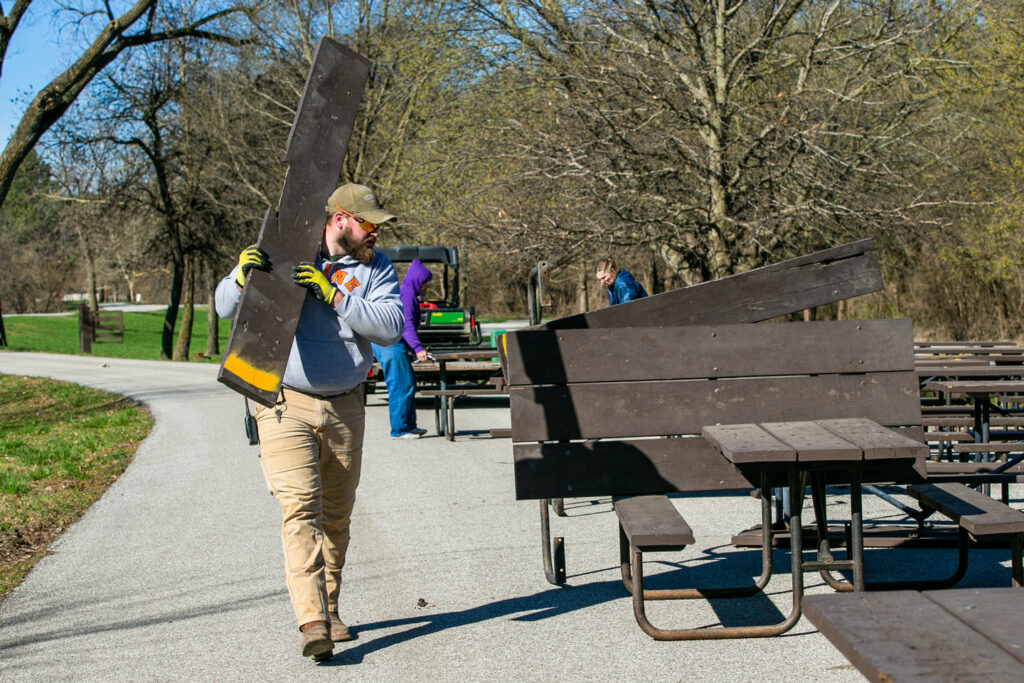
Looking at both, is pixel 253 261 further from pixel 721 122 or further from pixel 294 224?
pixel 721 122

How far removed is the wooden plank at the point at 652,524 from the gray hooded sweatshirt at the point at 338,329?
127 centimetres

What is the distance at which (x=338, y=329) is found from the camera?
4.71m

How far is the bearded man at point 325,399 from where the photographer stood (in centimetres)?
445

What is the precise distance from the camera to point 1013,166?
19.0 m

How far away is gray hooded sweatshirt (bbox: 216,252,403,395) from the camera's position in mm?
4586

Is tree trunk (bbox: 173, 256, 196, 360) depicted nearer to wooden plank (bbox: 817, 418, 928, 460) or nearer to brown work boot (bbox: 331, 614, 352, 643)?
brown work boot (bbox: 331, 614, 352, 643)

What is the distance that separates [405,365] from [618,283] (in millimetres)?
2462

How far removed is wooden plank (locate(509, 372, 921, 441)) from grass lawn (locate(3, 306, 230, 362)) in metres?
31.0

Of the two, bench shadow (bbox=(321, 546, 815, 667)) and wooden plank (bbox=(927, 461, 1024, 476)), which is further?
wooden plank (bbox=(927, 461, 1024, 476))

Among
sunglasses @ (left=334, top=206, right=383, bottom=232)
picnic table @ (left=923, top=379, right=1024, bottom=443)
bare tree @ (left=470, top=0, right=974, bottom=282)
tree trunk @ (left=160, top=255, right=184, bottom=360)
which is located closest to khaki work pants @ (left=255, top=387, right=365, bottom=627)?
sunglasses @ (left=334, top=206, right=383, bottom=232)

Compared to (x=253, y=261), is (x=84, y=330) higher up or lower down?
higher up

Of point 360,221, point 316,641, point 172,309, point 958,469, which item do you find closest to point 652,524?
point 316,641

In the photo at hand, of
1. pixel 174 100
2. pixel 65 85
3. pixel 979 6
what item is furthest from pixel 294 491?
pixel 174 100

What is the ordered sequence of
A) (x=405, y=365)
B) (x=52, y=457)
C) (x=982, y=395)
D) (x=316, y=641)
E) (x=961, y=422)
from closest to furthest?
(x=316, y=641)
(x=982, y=395)
(x=961, y=422)
(x=52, y=457)
(x=405, y=365)
